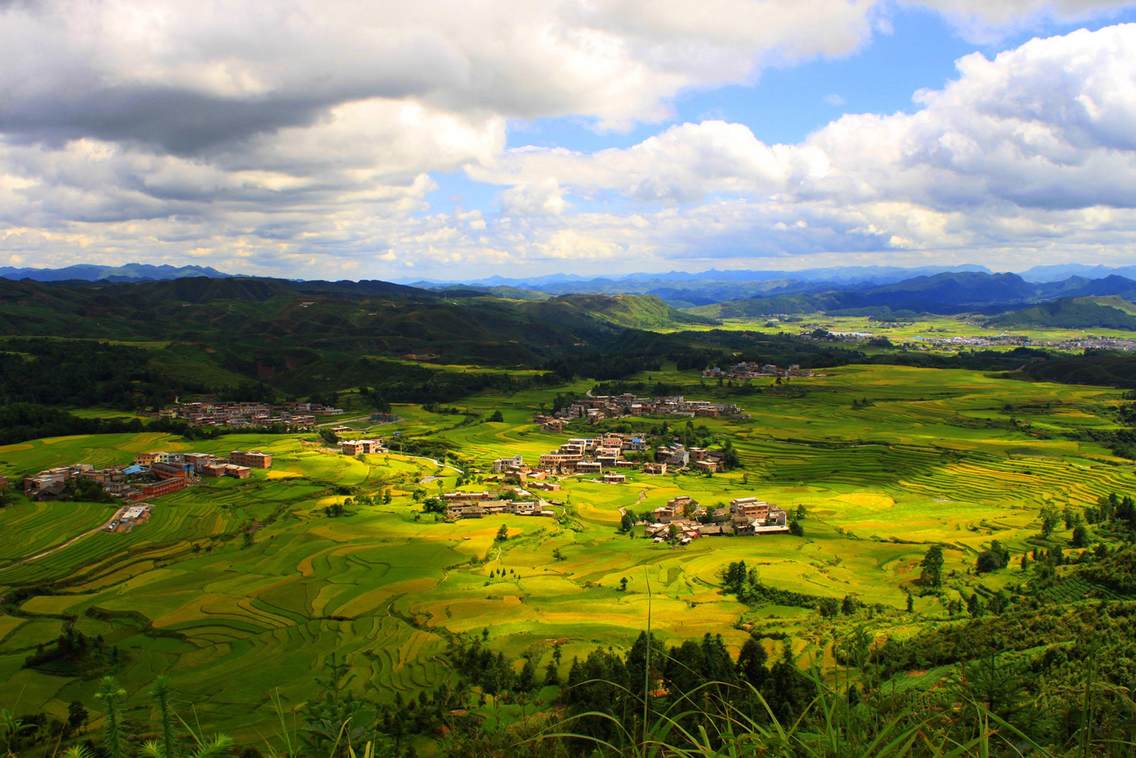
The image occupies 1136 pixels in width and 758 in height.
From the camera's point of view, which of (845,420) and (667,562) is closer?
(667,562)

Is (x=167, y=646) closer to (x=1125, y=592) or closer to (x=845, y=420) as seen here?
(x=1125, y=592)

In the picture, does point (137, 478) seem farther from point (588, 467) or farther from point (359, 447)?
point (588, 467)

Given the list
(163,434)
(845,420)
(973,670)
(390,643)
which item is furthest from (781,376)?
(973,670)

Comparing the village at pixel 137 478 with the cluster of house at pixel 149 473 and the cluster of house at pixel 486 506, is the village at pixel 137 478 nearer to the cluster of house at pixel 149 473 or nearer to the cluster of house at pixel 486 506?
the cluster of house at pixel 149 473

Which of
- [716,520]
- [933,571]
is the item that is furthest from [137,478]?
[933,571]

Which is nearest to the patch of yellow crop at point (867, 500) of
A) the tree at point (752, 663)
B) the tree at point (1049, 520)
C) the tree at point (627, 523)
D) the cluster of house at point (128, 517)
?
the tree at point (1049, 520)

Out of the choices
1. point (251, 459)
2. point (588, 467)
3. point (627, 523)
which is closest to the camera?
point (627, 523)
